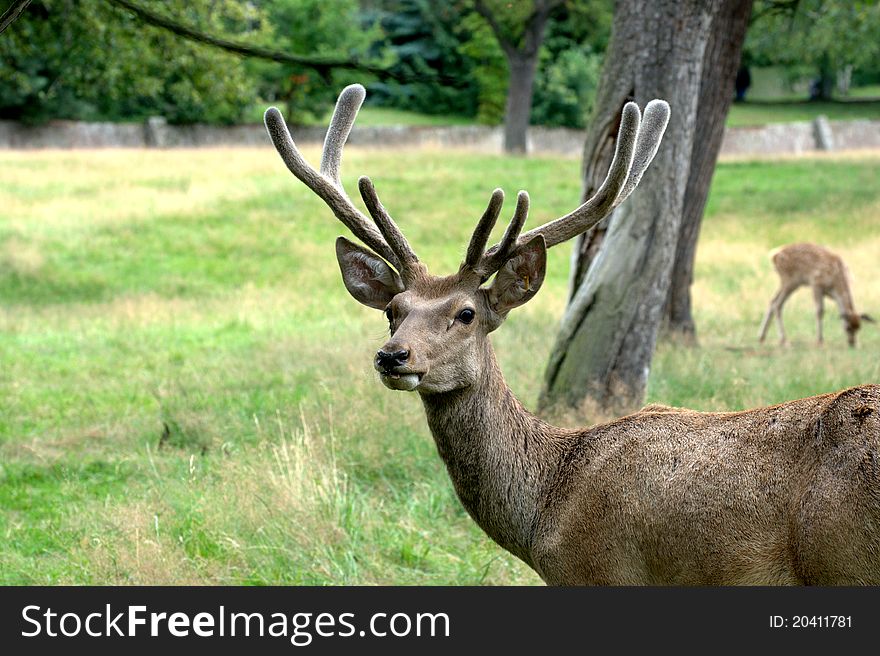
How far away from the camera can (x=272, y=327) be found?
1453 centimetres

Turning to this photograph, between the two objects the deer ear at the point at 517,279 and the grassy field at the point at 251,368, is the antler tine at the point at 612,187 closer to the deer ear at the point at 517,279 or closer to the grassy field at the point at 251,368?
the deer ear at the point at 517,279

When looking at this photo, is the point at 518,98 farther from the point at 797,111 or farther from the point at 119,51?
the point at 797,111

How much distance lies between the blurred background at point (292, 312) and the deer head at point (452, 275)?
0.53m

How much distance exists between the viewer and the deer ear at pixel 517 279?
4.66 meters

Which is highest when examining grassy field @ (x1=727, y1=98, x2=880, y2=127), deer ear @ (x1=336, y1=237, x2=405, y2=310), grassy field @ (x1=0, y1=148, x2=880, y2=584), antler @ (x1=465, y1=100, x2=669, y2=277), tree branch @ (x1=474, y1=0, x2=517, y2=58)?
tree branch @ (x1=474, y1=0, x2=517, y2=58)

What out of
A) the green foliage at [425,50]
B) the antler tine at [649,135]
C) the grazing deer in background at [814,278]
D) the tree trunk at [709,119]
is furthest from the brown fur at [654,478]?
the green foliage at [425,50]

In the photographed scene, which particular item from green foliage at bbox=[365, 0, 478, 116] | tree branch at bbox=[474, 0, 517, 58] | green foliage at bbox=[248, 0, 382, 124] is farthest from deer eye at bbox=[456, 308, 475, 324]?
green foliage at bbox=[365, 0, 478, 116]

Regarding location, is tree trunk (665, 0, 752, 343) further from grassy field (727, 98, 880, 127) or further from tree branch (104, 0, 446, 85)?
grassy field (727, 98, 880, 127)

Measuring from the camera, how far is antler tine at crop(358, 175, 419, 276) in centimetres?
478

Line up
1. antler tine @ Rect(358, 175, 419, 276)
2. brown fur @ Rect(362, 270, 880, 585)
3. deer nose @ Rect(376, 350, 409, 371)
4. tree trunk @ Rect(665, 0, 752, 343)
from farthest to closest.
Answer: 1. tree trunk @ Rect(665, 0, 752, 343)
2. antler tine @ Rect(358, 175, 419, 276)
3. deer nose @ Rect(376, 350, 409, 371)
4. brown fur @ Rect(362, 270, 880, 585)

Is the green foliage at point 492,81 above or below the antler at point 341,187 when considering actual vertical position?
above

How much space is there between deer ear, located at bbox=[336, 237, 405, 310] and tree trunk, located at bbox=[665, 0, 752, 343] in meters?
6.87

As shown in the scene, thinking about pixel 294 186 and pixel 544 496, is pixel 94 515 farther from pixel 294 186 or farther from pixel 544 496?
pixel 294 186

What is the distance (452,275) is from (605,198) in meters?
0.74
